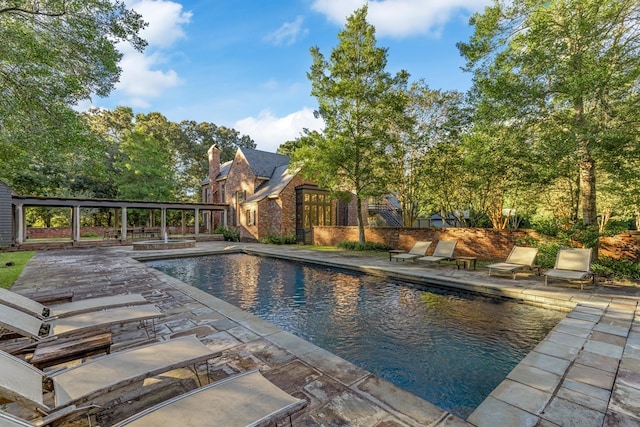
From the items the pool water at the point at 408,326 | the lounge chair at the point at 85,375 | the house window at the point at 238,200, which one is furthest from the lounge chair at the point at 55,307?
the house window at the point at 238,200

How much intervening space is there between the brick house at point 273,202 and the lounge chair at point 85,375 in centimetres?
1630

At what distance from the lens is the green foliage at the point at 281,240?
19797 millimetres

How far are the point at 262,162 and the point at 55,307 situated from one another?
22174 mm

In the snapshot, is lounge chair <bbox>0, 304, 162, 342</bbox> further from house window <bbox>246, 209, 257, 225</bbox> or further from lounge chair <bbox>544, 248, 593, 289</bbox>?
house window <bbox>246, 209, 257, 225</bbox>

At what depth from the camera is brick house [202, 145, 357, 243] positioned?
68.8 feet

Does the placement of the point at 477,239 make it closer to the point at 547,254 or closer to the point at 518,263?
the point at 547,254

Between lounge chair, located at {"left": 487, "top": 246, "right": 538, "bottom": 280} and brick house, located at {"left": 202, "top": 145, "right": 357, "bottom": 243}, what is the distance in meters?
11.5

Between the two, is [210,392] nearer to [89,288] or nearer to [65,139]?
[89,288]

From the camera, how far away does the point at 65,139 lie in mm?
7117

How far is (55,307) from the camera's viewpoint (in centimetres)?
409

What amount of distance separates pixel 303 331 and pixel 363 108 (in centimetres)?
1195

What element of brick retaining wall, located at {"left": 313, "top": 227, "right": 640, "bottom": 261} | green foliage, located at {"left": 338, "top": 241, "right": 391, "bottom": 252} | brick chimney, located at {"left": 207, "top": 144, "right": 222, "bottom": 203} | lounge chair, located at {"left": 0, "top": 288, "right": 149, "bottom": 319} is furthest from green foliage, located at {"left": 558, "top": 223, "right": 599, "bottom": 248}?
brick chimney, located at {"left": 207, "top": 144, "right": 222, "bottom": 203}

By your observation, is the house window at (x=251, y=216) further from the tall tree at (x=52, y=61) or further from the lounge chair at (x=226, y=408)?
the lounge chair at (x=226, y=408)

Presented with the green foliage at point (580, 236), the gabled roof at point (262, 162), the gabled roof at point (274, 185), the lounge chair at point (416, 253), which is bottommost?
the lounge chair at point (416, 253)
